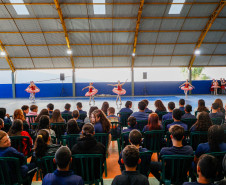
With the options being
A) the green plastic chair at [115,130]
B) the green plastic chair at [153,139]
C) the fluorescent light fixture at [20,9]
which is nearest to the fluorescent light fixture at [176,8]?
the fluorescent light fixture at [20,9]

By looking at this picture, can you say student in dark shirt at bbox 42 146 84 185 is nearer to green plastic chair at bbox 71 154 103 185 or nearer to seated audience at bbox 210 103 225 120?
green plastic chair at bbox 71 154 103 185

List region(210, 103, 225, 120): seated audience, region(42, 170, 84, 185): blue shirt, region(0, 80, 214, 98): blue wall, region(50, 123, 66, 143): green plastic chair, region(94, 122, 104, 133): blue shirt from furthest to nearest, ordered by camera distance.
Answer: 1. region(0, 80, 214, 98): blue wall
2. region(210, 103, 225, 120): seated audience
3. region(50, 123, 66, 143): green plastic chair
4. region(94, 122, 104, 133): blue shirt
5. region(42, 170, 84, 185): blue shirt

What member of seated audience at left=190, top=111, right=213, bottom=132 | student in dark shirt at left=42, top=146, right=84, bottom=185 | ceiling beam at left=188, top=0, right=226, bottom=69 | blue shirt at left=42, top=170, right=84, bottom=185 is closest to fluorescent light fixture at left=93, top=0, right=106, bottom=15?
ceiling beam at left=188, top=0, right=226, bottom=69

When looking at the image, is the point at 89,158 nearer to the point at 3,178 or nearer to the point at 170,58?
the point at 3,178

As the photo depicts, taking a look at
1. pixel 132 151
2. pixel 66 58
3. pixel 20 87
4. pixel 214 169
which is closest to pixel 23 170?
pixel 132 151

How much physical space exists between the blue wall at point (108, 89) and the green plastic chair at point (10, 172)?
63.4 feet

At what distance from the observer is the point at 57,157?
86.9 inches

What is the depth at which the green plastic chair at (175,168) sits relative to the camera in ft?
8.75

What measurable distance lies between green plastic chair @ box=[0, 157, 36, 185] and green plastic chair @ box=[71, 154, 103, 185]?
0.75 meters

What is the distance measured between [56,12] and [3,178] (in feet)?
50.4

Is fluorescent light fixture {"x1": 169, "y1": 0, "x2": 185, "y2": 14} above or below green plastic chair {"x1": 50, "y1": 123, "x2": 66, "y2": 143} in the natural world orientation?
above

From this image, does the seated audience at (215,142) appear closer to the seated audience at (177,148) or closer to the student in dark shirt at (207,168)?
the seated audience at (177,148)

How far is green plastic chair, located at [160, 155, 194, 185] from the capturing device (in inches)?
105

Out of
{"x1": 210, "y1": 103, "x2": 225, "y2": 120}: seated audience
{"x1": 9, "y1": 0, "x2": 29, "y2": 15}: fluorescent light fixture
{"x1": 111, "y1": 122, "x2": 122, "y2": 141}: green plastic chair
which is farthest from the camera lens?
{"x1": 9, "y1": 0, "x2": 29, "y2": 15}: fluorescent light fixture
